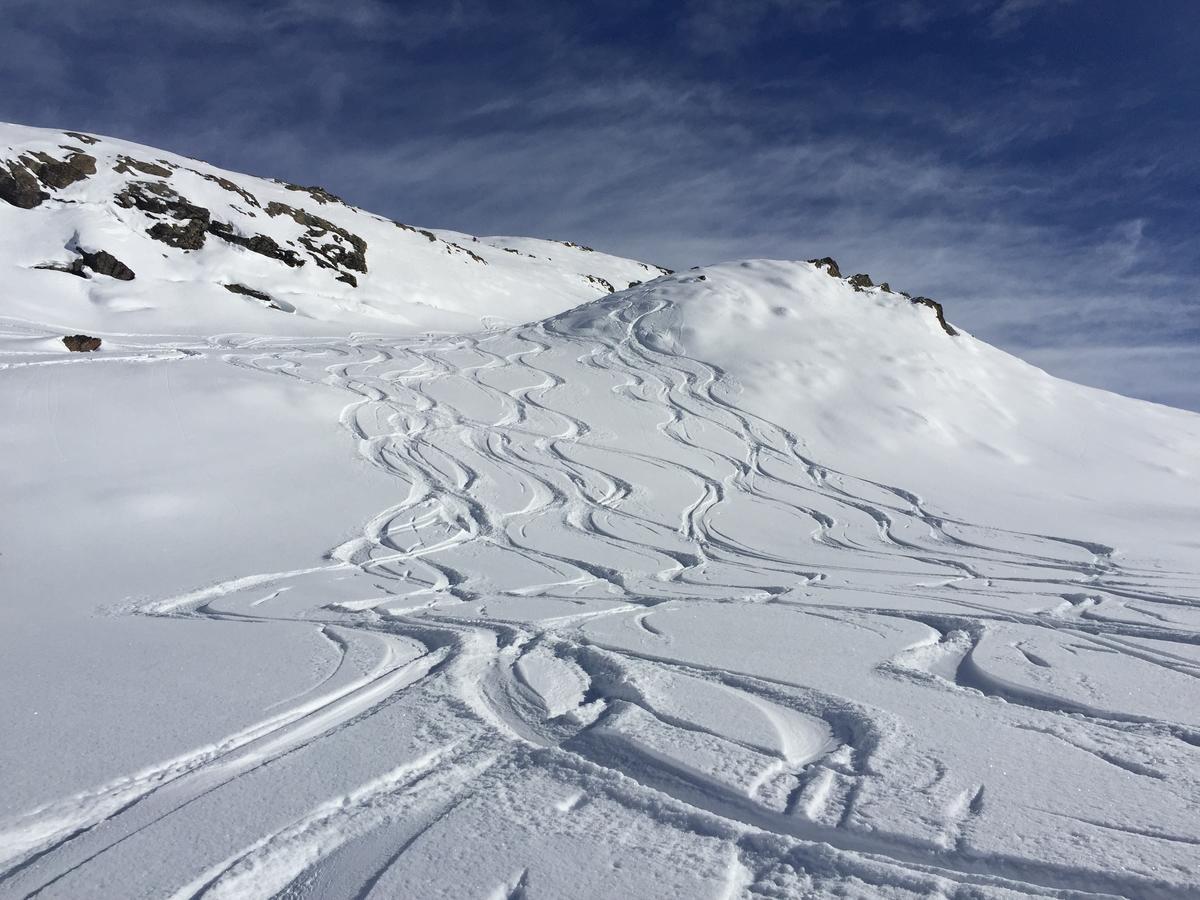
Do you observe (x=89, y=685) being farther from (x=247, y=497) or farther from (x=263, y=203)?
(x=263, y=203)

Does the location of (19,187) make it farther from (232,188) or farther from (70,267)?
(232,188)

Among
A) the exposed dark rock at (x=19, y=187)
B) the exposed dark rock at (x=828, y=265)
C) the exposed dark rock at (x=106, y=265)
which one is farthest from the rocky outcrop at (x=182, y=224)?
the exposed dark rock at (x=828, y=265)

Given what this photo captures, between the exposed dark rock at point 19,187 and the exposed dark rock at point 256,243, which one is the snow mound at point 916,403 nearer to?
the exposed dark rock at point 256,243

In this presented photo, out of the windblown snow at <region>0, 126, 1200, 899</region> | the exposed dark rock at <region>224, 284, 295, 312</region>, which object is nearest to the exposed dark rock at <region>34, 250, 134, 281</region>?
the exposed dark rock at <region>224, 284, 295, 312</region>

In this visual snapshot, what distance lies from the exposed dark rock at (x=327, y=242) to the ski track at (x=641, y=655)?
2583 cm

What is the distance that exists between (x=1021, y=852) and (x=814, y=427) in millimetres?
12694

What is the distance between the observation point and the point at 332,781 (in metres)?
2.77

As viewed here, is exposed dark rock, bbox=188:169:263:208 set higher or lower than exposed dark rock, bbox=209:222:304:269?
higher

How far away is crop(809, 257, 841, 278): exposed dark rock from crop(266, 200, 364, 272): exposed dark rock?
22270 millimetres

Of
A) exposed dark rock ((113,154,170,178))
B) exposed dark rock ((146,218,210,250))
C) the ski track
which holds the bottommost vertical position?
the ski track

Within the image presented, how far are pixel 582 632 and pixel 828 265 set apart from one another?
2131cm

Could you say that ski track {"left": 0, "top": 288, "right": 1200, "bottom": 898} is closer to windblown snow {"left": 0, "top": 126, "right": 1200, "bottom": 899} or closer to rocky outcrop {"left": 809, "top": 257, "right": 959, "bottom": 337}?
windblown snow {"left": 0, "top": 126, "right": 1200, "bottom": 899}

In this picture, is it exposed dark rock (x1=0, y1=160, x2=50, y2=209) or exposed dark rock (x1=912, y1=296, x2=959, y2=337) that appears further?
exposed dark rock (x1=0, y1=160, x2=50, y2=209)

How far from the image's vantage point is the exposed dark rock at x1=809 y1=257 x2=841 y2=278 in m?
23.3
